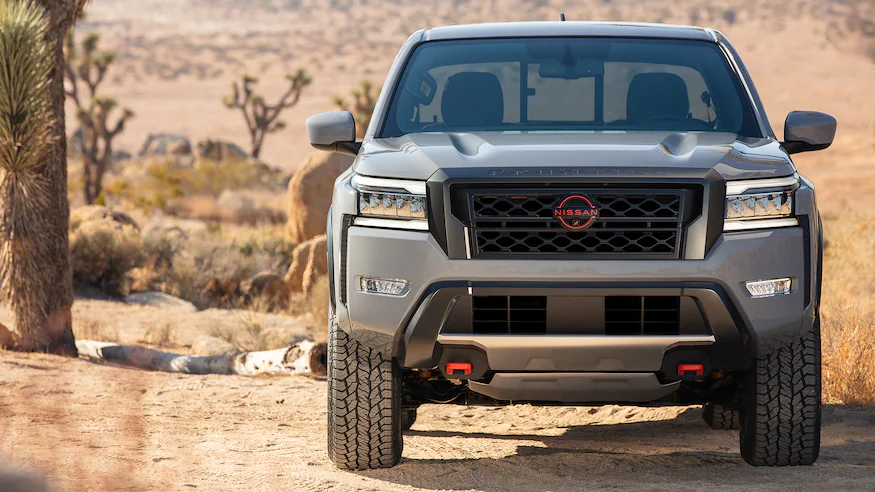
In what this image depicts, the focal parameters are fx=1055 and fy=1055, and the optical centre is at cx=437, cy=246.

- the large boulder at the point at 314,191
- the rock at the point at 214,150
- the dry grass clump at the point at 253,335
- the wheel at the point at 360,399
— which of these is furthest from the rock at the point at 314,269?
the rock at the point at 214,150

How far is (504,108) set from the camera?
18.3 feet

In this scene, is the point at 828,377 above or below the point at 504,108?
below

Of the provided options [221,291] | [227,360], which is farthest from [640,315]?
[221,291]

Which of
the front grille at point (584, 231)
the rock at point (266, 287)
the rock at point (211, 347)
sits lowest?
the rock at point (266, 287)

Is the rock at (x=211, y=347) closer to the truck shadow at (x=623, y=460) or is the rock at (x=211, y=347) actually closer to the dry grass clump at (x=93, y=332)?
the dry grass clump at (x=93, y=332)

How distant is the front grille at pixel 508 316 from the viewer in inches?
169

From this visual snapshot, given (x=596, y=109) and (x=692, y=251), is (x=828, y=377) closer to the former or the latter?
(x=596, y=109)

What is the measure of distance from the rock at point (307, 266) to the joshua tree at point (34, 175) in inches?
201

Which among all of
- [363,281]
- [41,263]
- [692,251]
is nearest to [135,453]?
[363,281]

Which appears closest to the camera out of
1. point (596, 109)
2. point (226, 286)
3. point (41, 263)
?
point (596, 109)

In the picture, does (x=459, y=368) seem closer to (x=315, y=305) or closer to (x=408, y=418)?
(x=408, y=418)

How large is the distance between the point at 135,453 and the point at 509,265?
7.63 ft

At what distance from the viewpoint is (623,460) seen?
5.38 meters

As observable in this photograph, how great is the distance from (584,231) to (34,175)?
21.4 ft
